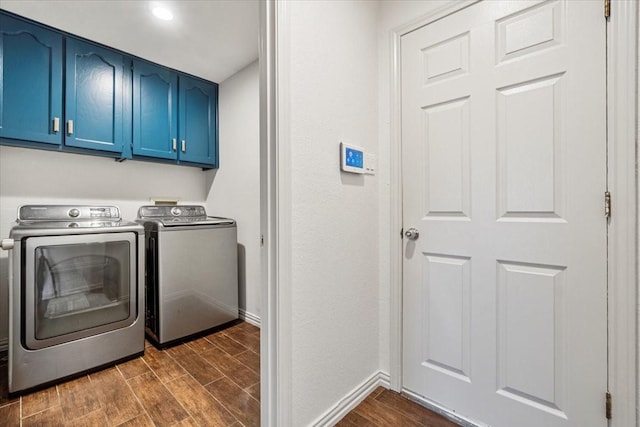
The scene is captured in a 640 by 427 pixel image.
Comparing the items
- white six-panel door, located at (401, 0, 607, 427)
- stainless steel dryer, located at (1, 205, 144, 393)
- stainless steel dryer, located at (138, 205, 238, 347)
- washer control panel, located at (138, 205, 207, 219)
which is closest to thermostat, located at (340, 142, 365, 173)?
white six-panel door, located at (401, 0, 607, 427)

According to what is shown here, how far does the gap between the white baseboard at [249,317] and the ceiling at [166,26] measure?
2246 millimetres

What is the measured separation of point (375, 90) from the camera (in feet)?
5.20

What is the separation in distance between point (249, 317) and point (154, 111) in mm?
2000

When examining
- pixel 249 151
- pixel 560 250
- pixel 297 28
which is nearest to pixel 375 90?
pixel 297 28

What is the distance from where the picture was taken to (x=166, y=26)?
196cm

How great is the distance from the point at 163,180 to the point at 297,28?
2.16 m

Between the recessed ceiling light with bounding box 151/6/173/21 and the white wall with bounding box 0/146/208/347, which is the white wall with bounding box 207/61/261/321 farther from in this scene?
the recessed ceiling light with bounding box 151/6/173/21

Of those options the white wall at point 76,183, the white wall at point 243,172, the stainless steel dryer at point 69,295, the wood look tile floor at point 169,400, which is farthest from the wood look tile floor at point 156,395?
the white wall at point 76,183

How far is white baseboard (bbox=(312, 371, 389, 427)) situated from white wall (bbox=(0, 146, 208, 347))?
2.31 metres

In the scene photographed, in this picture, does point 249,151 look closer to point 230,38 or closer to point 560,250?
point 230,38

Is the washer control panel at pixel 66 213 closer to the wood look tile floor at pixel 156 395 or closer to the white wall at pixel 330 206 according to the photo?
the wood look tile floor at pixel 156 395

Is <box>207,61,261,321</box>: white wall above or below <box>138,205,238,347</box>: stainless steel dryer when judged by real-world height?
above

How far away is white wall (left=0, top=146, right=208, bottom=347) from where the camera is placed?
201cm

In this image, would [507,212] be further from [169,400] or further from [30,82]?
[30,82]
